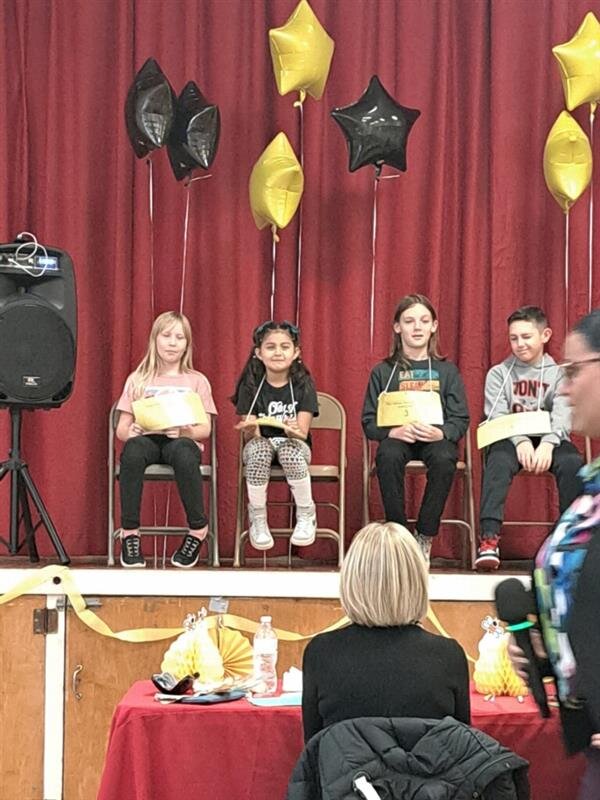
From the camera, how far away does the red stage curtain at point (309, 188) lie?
5156 millimetres

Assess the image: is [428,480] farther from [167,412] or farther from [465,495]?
[167,412]

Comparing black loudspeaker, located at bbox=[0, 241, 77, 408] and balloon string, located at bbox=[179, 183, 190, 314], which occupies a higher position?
balloon string, located at bbox=[179, 183, 190, 314]

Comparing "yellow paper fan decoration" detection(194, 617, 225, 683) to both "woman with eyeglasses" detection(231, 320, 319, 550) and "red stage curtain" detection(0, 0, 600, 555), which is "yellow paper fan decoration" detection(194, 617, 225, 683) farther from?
"red stage curtain" detection(0, 0, 600, 555)

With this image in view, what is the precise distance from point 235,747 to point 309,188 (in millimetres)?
3127

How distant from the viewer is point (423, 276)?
5.21m

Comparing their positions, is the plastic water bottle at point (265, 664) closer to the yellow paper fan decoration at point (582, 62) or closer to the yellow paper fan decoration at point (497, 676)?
the yellow paper fan decoration at point (497, 676)

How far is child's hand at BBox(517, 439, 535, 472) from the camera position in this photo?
4336 millimetres

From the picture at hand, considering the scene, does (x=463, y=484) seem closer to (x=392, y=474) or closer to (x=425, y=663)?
(x=392, y=474)

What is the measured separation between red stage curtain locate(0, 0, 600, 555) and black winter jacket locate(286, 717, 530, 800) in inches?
119

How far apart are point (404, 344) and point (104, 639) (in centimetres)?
176

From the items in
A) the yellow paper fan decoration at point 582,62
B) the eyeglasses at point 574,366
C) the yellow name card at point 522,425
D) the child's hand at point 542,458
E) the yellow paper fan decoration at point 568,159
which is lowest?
the child's hand at point 542,458

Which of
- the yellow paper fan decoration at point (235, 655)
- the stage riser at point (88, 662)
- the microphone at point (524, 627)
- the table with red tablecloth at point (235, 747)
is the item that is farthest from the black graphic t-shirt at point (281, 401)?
the microphone at point (524, 627)

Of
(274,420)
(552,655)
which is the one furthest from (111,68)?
(552,655)


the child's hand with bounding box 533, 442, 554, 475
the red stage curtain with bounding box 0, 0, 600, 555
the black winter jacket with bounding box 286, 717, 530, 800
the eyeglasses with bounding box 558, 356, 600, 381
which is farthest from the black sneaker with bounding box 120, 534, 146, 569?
the eyeglasses with bounding box 558, 356, 600, 381
